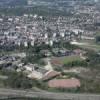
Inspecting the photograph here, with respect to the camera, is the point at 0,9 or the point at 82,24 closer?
the point at 82,24

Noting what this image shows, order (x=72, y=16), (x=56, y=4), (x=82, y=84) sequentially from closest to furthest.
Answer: (x=82, y=84)
(x=72, y=16)
(x=56, y=4)

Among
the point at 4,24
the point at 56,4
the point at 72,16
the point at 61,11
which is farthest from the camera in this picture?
the point at 56,4

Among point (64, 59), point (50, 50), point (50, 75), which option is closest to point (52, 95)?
point (50, 75)

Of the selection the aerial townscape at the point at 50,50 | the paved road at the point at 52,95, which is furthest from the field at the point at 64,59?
the paved road at the point at 52,95

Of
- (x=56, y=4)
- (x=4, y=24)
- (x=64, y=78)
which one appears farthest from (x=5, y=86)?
(x=56, y=4)

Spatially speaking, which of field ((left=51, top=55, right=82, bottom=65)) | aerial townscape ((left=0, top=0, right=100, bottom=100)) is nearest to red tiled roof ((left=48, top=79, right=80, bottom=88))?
aerial townscape ((left=0, top=0, right=100, bottom=100))

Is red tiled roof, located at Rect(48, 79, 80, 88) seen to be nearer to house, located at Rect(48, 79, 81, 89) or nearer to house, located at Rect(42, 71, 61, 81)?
house, located at Rect(48, 79, 81, 89)

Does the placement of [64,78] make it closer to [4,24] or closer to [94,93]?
[94,93]

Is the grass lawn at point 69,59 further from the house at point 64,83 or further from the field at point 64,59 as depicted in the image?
the house at point 64,83
